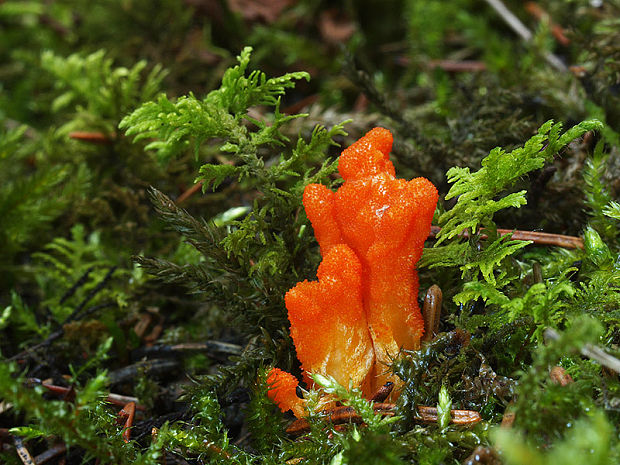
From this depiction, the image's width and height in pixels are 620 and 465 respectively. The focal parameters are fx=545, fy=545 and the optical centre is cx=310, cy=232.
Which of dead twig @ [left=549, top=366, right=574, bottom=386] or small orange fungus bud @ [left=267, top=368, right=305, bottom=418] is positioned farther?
small orange fungus bud @ [left=267, top=368, right=305, bottom=418]

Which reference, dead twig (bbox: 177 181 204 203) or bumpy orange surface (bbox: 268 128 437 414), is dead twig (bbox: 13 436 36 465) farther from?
dead twig (bbox: 177 181 204 203)

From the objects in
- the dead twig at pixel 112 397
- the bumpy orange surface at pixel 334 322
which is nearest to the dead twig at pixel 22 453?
the dead twig at pixel 112 397

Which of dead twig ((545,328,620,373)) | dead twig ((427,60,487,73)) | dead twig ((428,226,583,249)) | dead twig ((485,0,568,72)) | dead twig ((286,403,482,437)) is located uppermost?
dead twig ((485,0,568,72))

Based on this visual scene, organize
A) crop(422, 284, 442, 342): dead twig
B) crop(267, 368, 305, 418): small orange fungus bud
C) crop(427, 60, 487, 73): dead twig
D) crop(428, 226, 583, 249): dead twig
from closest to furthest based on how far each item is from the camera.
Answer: crop(267, 368, 305, 418): small orange fungus bud, crop(422, 284, 442, 342): dead twig, crop(428, 226, 583, 249): dead twig, crop(427, 60, 487, 73): dead twig

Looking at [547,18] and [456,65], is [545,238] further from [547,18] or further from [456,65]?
[547,18]

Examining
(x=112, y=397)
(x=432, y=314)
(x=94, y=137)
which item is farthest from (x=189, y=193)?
(x=432, y=314)

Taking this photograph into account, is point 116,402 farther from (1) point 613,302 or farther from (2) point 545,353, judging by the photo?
(1) point 613,302

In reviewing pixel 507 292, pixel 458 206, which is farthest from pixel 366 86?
→ pixel 507 292

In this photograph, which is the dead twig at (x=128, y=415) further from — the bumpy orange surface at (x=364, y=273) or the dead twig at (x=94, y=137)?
the dead twig at (x=94, y=137)

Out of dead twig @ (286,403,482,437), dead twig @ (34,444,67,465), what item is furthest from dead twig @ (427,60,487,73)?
dead twig @ (34,444,67,465)
